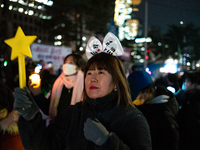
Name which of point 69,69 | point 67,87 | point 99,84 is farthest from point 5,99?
point 69,69

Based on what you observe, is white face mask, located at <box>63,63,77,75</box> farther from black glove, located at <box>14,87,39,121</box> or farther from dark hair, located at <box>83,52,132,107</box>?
black glove, located at <box>14,87,39,121</box>

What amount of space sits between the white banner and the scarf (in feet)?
33.3

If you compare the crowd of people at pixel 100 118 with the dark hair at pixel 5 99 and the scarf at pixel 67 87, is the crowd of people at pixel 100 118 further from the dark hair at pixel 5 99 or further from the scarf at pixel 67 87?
the scarf at pixel 67 87

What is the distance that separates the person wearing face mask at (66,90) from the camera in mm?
3195

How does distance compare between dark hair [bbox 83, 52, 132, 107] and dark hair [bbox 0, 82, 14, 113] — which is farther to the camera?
dark hair [bbox 0, 82, 14, 113]

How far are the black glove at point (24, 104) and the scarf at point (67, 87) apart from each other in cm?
158

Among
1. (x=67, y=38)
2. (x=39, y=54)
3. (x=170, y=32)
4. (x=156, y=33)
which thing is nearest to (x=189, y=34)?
(x=170, y=32)

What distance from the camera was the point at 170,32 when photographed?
46.8 metres

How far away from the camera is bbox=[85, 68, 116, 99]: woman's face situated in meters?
1.63

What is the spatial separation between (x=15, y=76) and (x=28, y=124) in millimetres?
4419

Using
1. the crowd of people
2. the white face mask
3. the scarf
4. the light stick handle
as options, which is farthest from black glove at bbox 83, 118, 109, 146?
the white face mask

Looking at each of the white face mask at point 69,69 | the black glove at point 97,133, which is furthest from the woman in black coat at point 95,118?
the white face mask at point 69,69

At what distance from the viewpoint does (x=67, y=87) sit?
334cm

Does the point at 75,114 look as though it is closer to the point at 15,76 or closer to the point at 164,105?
the point at 164,105
